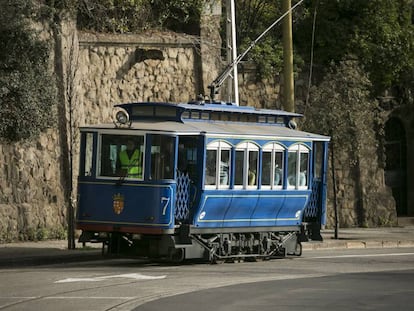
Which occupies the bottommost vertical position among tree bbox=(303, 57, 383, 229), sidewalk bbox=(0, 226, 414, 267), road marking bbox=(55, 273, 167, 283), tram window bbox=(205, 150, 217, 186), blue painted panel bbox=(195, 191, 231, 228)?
road marking bbox=(55, 273, 167, 283)

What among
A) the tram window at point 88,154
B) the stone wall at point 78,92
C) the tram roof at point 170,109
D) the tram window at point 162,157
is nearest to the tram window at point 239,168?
the tram roof at point 170,109

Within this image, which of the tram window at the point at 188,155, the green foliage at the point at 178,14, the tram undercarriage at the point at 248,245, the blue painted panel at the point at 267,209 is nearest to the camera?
the tram window at the point at 188,155

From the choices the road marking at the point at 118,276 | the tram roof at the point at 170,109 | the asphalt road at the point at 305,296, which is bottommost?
the asphalt road at the point at 305,296

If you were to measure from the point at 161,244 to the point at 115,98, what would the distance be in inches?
365

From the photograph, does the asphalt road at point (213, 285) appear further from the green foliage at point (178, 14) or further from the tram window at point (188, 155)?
the green foliage at point (178, 14)

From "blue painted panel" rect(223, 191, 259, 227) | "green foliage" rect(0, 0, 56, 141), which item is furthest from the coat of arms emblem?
"green foliage" rect(0, 0, 56, 141)

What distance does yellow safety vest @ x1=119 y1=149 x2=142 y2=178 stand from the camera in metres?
24.0

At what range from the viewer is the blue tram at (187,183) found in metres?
23.9

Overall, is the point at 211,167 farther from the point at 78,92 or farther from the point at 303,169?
the point at 78,92

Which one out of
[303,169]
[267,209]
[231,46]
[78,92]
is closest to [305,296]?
[267,209]

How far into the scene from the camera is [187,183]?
80.2 feet

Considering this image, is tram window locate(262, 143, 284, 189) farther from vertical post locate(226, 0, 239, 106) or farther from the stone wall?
the stone wall

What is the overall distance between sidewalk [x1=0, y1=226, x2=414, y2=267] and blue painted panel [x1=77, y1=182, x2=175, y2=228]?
162 centimetres

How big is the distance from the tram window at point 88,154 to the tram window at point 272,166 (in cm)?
395
